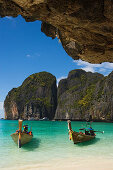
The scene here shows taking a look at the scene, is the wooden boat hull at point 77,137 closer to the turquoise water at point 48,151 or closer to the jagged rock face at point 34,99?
the turquoise water at point 48,151

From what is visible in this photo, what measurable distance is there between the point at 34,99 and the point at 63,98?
2777 cm

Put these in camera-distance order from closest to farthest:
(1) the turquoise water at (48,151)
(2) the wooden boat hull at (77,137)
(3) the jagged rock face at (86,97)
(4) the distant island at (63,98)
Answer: (1) the turquoise water at (48,151), (2) the wooden boat hull at (77,137), (3) the jagged rock face at (86,97), (4) the distant island at (63,98)

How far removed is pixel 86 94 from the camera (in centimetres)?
9100

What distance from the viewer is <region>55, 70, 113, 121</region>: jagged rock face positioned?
224ft

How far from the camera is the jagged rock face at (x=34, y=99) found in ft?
369

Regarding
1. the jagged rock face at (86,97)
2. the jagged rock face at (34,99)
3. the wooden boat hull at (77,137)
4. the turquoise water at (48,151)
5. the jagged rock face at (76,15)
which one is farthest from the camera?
the jagged rock face at (34,99)

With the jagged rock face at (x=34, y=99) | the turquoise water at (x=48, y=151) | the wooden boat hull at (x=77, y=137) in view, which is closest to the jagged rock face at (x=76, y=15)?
the turquoise water at (x=48, y=151)

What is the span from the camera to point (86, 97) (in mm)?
88250

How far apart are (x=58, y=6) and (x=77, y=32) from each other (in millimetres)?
1810

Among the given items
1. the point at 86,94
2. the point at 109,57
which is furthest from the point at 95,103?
the point at 109,57

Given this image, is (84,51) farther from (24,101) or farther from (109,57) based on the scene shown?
(24,101)

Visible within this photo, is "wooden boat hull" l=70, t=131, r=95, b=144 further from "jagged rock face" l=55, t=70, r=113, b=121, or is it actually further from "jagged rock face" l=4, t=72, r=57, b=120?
"jagged rock face" l=4, t=72, r=57, b=120

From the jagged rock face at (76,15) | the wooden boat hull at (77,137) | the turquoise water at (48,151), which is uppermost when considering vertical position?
the jagged rock face at (76,15)

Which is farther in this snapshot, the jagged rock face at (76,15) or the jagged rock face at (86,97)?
the jagged rock face at (86,97)
